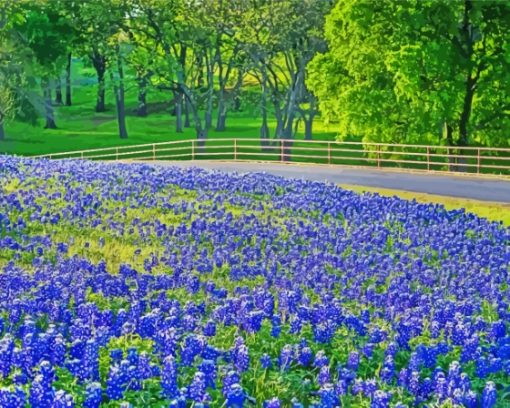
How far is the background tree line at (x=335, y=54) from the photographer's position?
35.3m

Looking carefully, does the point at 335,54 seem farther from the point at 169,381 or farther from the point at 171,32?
the point at 169,381

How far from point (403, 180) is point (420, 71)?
7322 mm

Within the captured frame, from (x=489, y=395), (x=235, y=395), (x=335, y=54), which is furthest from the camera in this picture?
(x=335, y=54)

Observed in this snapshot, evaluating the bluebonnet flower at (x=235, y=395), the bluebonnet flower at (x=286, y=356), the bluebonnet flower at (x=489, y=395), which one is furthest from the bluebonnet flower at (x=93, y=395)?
the bluebonnet flower at (x=489, y=395)

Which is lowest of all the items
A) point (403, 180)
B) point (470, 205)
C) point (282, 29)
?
point (403, 180)

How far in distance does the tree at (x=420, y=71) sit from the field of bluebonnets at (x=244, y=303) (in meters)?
19.4

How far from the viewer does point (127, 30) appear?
48.5 meters

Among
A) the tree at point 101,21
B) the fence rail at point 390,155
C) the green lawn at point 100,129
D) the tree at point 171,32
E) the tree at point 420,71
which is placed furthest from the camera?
the green lawn at point 100,129

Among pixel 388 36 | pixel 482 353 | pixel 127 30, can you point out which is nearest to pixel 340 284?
pixel 482 353

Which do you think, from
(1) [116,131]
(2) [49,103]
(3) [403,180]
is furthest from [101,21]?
(3) [403,180]

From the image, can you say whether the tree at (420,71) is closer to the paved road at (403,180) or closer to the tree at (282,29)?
the paved road at (403,180)

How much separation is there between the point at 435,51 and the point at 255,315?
94.1ft

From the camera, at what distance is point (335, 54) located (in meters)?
40.5

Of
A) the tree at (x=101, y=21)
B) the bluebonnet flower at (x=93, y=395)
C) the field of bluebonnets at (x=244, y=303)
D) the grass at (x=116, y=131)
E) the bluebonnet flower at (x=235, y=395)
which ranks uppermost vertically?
the tree at (x=101, y=21)
